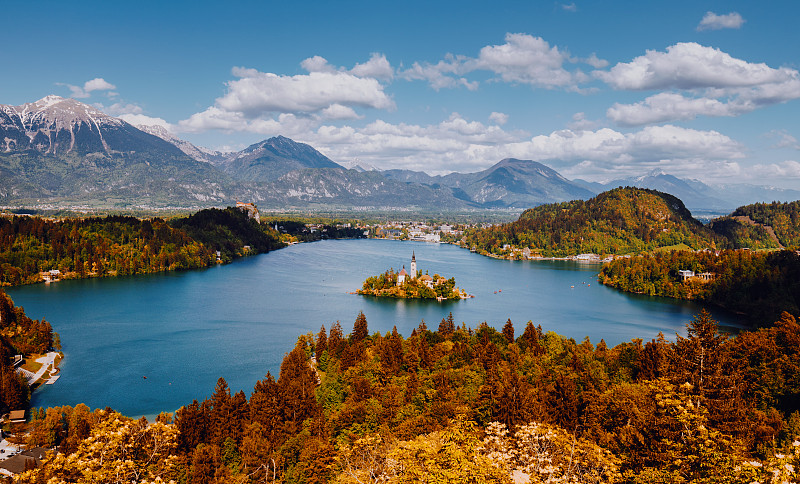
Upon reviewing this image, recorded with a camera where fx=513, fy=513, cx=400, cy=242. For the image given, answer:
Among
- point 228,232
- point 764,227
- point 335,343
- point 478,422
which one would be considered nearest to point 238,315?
point 335,343

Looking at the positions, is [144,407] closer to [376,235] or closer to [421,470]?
[421,470]

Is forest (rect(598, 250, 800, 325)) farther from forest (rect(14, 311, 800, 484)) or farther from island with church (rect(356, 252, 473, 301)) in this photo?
forest (rect(14, 311, 800, 484))

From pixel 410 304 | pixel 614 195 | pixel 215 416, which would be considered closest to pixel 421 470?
pixel 215 416

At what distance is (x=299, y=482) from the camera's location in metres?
18.0

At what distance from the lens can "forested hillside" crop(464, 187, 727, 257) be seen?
380ft

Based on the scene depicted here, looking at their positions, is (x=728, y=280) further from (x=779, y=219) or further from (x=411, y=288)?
(x=779, y=219)

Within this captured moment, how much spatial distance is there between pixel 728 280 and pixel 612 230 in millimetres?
59499

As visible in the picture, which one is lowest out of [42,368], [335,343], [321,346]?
[42,368]

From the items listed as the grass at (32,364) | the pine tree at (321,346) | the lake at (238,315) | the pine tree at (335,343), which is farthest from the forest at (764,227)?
the grass at (32,364)

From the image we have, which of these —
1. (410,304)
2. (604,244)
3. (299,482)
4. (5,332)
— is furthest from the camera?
(604,244)

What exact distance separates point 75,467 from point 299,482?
8625mm

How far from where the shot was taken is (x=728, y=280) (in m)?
63.7

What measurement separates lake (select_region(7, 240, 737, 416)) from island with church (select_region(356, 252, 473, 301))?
7.47 ft

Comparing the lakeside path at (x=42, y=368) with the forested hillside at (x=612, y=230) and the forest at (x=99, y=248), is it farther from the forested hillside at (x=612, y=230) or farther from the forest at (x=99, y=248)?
the forested hillside at (x=612, y=230)
